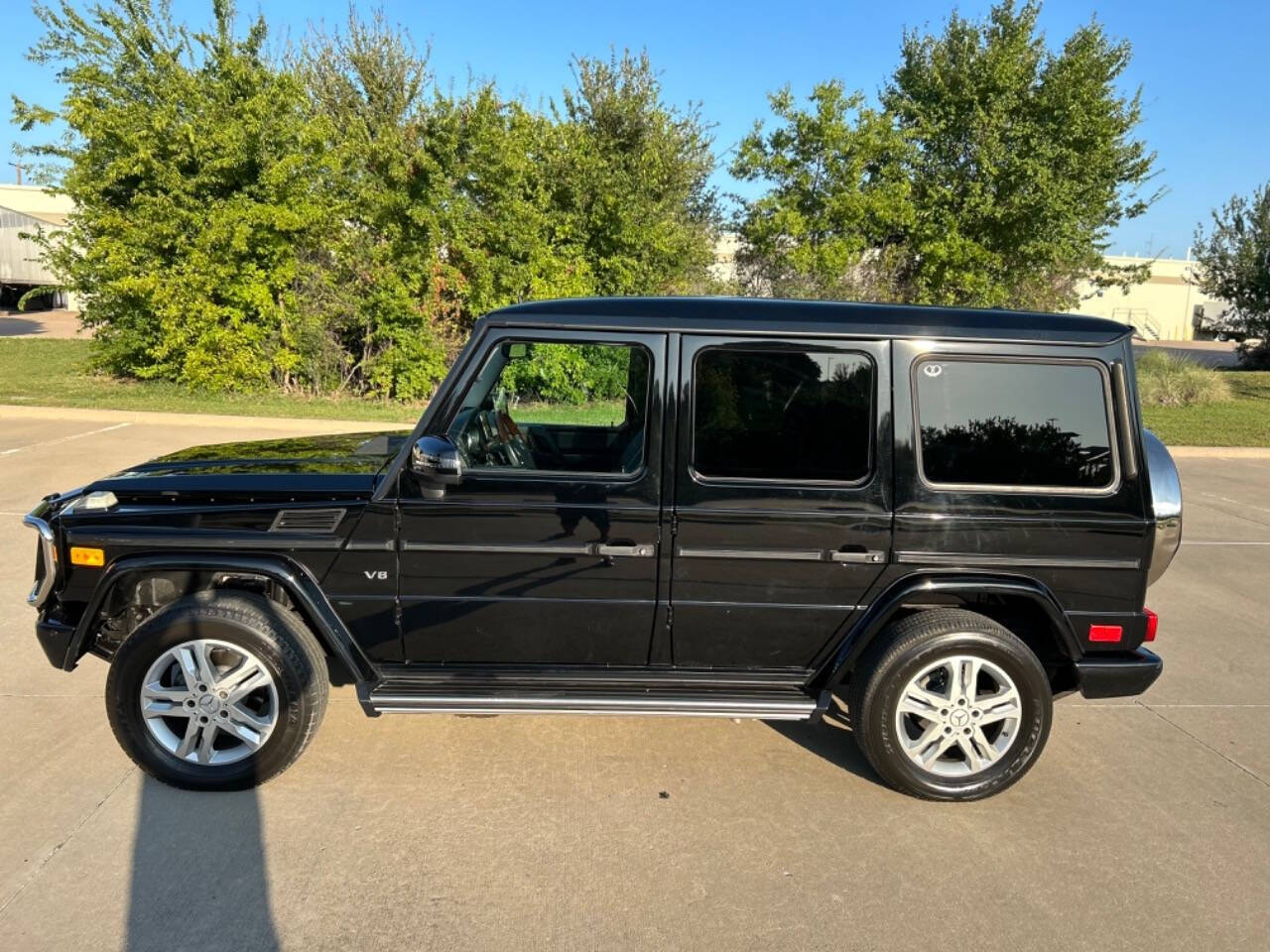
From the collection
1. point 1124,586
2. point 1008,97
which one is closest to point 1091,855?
point 1124,586

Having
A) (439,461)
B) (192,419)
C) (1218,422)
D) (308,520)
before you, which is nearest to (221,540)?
A: (308,520)

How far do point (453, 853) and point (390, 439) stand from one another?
2012 mm

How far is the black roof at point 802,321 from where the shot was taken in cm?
323

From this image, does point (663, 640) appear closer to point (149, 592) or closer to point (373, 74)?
point (149, 592)

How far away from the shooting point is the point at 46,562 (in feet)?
10.9

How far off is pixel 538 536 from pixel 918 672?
5.06ft

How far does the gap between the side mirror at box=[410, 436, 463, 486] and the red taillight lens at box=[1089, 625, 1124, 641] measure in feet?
8.20

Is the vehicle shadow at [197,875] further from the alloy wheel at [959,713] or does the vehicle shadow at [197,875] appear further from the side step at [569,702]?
the alloy wheel at [959,713]

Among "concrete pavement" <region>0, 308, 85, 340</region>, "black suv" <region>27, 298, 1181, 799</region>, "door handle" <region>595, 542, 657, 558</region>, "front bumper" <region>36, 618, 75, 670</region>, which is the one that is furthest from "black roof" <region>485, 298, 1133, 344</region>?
"concrete pavement" <region>0, 308, 85, 340</region>

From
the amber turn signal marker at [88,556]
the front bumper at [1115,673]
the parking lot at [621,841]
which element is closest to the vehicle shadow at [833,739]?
the parking lot at [621,841]

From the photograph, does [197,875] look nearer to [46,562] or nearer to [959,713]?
[46,562]

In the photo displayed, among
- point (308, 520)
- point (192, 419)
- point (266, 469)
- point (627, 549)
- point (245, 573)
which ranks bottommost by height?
point (245, 573)

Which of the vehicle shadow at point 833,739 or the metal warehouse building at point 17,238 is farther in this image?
the metal warehouse building at point 17,238

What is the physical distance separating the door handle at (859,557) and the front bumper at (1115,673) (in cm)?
91
